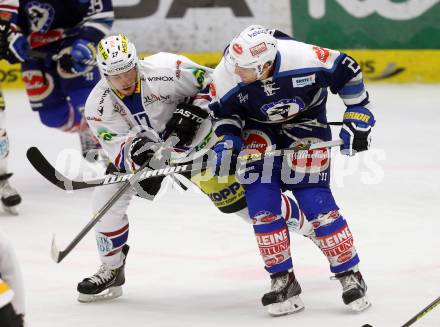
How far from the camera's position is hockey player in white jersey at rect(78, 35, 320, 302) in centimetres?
445

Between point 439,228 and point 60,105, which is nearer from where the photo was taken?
point 439,228

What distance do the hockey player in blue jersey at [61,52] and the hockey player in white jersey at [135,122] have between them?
1931mm

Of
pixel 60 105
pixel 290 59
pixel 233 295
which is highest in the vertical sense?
pixel 290 59

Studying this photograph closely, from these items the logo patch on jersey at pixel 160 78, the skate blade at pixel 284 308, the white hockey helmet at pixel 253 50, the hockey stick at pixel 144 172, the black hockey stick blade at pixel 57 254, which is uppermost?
the white hockey helmet at pixel 253 50

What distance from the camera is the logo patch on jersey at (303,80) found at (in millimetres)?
4184

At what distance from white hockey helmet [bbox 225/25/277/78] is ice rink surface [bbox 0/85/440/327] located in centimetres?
96

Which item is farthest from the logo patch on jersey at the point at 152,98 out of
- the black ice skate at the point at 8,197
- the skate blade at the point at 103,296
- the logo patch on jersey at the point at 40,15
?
the logo patch on jersey at the point at 40,15

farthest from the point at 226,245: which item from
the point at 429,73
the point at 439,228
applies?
the point at 429,73

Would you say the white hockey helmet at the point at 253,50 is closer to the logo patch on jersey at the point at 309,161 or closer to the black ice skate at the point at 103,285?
the logo patch on jersey at the point at 309,161

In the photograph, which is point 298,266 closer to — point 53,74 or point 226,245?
point 226,245

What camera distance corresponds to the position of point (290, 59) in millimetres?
4184

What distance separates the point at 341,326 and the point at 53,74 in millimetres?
3253

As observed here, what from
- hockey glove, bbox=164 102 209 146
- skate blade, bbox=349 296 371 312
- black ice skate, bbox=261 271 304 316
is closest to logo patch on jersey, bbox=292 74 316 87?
hockey glove, bbox=164 102 209 146

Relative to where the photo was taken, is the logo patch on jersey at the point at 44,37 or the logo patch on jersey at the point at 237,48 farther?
the logo patch on jersey at the point at 44,37
